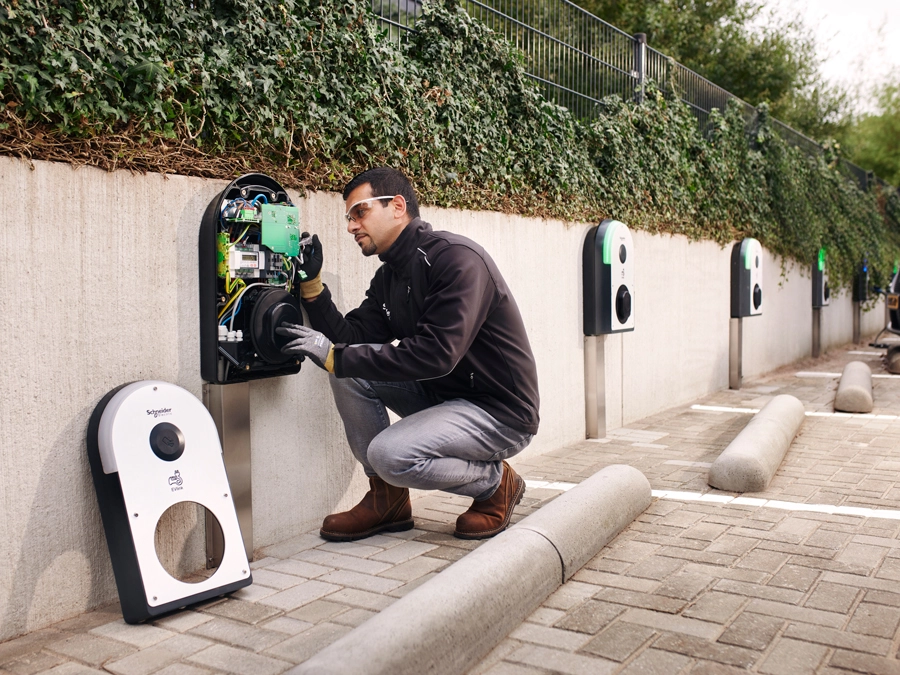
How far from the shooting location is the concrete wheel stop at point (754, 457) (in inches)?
197

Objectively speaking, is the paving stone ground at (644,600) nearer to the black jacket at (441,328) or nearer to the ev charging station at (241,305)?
the ev charging station at (241,305)

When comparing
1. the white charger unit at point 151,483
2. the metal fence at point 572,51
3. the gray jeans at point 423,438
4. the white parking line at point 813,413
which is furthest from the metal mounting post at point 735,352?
the white charger unit at point 151,483

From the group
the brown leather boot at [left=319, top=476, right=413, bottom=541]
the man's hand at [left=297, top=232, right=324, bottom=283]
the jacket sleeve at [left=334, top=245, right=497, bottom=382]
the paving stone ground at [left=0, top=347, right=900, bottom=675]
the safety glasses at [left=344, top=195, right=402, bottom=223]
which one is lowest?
the paving stone ground at [left=0, top=347, right=900, bottom=675]

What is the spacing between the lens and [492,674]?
275 cm

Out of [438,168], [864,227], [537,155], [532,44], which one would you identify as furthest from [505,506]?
[864,227]

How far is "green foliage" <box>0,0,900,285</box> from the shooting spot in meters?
3.16

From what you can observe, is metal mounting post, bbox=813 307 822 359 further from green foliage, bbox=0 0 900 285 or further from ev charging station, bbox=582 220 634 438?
ev charging station, bbox=582 220 634 438

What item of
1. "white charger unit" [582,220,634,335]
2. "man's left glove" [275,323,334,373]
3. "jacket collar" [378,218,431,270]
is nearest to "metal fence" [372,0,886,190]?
"white charger unit" [582,220,634,335]

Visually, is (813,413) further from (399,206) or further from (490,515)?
(399,206)

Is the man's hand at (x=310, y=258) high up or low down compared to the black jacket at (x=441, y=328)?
up

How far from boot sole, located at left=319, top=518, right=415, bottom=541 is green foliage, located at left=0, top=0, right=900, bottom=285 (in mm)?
1744

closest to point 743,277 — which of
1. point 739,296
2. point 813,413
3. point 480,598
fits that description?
point 739,296

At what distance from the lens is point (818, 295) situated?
1397 cm

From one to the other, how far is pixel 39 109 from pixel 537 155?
4.14 meters
